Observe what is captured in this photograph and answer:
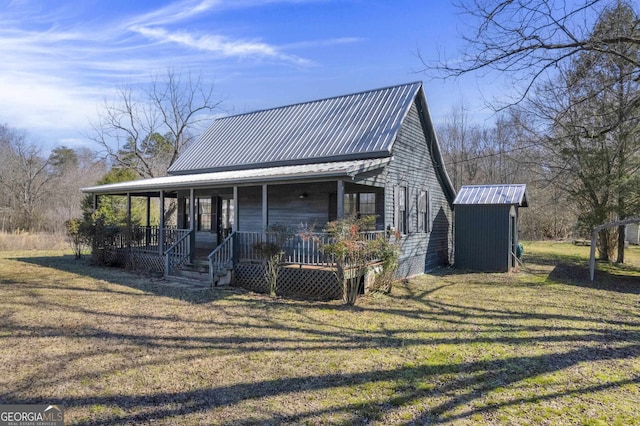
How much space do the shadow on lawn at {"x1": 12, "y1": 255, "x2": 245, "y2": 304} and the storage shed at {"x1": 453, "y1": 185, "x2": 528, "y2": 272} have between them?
956 cm

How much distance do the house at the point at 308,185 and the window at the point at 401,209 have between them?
0.12 feet

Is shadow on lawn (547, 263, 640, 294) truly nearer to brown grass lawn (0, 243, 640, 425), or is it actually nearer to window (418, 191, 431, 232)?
brown grass lawn (0, 243, 640, 425)

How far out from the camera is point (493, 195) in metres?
14.9

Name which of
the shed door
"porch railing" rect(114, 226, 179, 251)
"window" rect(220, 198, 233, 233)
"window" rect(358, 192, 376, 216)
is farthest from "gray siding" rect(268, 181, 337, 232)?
the shed door

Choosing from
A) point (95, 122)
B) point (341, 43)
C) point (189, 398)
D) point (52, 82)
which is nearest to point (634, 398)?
point (189, 398)

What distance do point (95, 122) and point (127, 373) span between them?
2308cm

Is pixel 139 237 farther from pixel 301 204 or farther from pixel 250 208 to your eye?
pixel 301 204

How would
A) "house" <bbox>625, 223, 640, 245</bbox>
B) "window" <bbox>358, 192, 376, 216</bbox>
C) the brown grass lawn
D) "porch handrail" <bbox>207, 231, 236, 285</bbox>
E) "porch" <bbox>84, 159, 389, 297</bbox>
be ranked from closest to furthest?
1. the brown grass lawn
2. "porch" <bbox>84, 159, 389, 297</bbox>
3. "porch handrail" <bbox>207, 231, 236, 285</bbox>
4. "window" <bbox>358, 192, 376, 216</bbox>
5. "house" <bbox>625, 223, 640, 245</bbox>

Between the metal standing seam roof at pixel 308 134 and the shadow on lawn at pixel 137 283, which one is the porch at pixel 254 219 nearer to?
the shadow on lawn at pixel 137 283

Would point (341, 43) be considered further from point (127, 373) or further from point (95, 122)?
point (95, 122)

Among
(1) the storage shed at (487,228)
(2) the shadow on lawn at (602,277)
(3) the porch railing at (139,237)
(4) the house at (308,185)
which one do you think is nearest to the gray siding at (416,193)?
(4) the house at (308,185)

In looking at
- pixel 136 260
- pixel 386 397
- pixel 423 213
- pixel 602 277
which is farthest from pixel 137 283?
pixel 602 277
